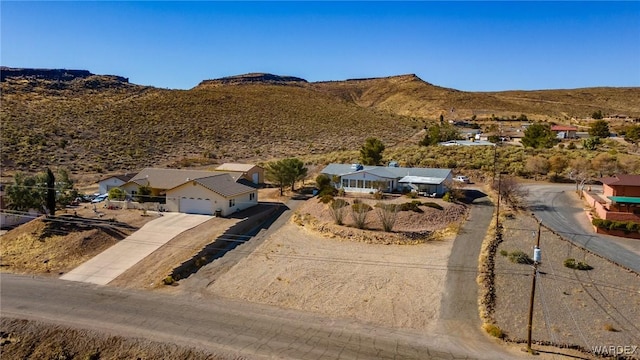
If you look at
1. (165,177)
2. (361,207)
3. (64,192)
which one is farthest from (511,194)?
(64,192)

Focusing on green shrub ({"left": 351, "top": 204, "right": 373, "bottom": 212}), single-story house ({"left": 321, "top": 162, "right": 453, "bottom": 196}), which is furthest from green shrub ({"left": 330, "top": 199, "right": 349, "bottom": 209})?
single-story house ({"left": 321, "top": 162, "right": 453, "bottom": 196})

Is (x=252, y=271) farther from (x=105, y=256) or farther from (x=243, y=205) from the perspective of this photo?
(x=243, y=205)

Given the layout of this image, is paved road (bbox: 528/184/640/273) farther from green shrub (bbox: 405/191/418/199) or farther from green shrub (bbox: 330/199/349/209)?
green shrub (bbox: 330/199/349/209)

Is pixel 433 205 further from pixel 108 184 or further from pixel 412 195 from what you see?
pixel 108 184

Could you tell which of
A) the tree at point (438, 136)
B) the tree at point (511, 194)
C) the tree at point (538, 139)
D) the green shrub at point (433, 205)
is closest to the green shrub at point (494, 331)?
the green shrub at point (433, 205)

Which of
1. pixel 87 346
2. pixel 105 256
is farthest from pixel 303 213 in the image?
pixel 87 346
